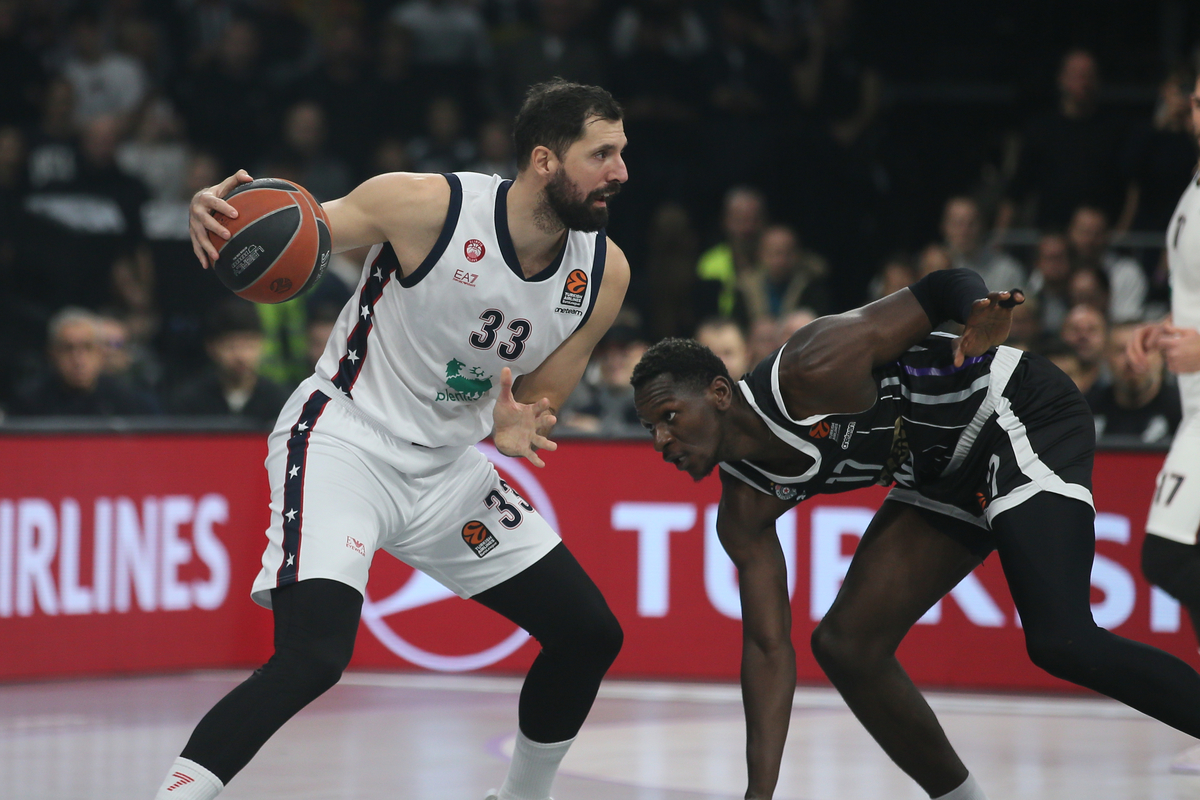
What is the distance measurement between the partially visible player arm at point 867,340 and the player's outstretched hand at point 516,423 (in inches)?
27.9

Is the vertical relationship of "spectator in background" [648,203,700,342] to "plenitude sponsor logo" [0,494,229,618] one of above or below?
above

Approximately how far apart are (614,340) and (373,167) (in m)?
3.32

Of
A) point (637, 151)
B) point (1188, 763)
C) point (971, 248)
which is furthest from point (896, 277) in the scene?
point (1188, 763)

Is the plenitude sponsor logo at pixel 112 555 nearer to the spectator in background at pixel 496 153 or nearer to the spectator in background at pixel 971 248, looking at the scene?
the spectator in background at pixel 496 153

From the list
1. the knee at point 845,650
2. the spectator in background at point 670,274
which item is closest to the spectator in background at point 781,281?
the spectator in background at point 670,274

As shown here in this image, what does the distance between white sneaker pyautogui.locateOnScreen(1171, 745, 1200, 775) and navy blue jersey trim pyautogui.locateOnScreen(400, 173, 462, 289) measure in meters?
3.57

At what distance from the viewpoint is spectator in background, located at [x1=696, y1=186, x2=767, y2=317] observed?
10.3 metres

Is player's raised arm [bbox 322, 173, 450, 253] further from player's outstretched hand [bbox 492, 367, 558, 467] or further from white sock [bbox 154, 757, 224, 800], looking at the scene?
white sock [bbox 154, 757, 224, 800]

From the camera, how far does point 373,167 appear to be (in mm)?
11812

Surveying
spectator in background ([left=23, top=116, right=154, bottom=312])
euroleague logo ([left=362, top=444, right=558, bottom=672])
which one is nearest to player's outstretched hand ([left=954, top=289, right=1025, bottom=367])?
euroleague logo ([left=362, top=444, right=558, bottom=672])

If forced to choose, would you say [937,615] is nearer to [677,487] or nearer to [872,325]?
[677,487]

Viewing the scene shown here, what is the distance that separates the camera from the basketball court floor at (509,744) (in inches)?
217

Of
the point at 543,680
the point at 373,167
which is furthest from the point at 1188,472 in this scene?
the point at 373,167

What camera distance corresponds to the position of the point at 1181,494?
5.12 meters
